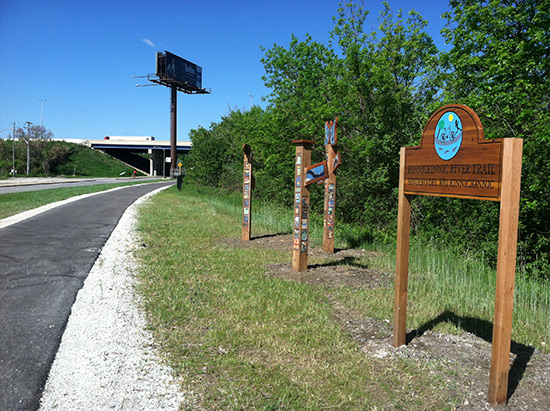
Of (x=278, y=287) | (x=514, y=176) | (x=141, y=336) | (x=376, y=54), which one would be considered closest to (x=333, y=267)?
(x=278, y=287)

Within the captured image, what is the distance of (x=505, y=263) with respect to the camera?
2.89 meters

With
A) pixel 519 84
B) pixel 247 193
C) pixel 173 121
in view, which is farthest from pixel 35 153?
pixel 519 84

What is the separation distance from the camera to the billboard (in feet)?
209

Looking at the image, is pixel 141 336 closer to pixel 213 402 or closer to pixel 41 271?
pixel 213 402

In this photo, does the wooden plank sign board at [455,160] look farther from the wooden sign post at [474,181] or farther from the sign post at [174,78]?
the sign post at [174,78]

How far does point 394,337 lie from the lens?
3.88 meters

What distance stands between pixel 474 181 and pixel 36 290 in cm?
534

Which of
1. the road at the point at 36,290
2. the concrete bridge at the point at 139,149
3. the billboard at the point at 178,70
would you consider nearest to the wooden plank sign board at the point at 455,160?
the road at the point at 36,290

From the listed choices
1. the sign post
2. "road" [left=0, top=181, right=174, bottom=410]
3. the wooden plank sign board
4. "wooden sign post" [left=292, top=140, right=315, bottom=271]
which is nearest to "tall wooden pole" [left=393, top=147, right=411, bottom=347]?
the wooden plank sign board

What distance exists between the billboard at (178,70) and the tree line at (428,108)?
172 ft

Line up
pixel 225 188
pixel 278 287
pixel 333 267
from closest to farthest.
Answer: pixel 278 287
pixel 333 267
pixel 225 188

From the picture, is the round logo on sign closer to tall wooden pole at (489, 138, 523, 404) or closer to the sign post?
tall wooden pole at (489, 138, 523, 404)

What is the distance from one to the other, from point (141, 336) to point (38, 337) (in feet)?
3.22

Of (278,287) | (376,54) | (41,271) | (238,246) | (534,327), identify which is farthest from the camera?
(376,54)
